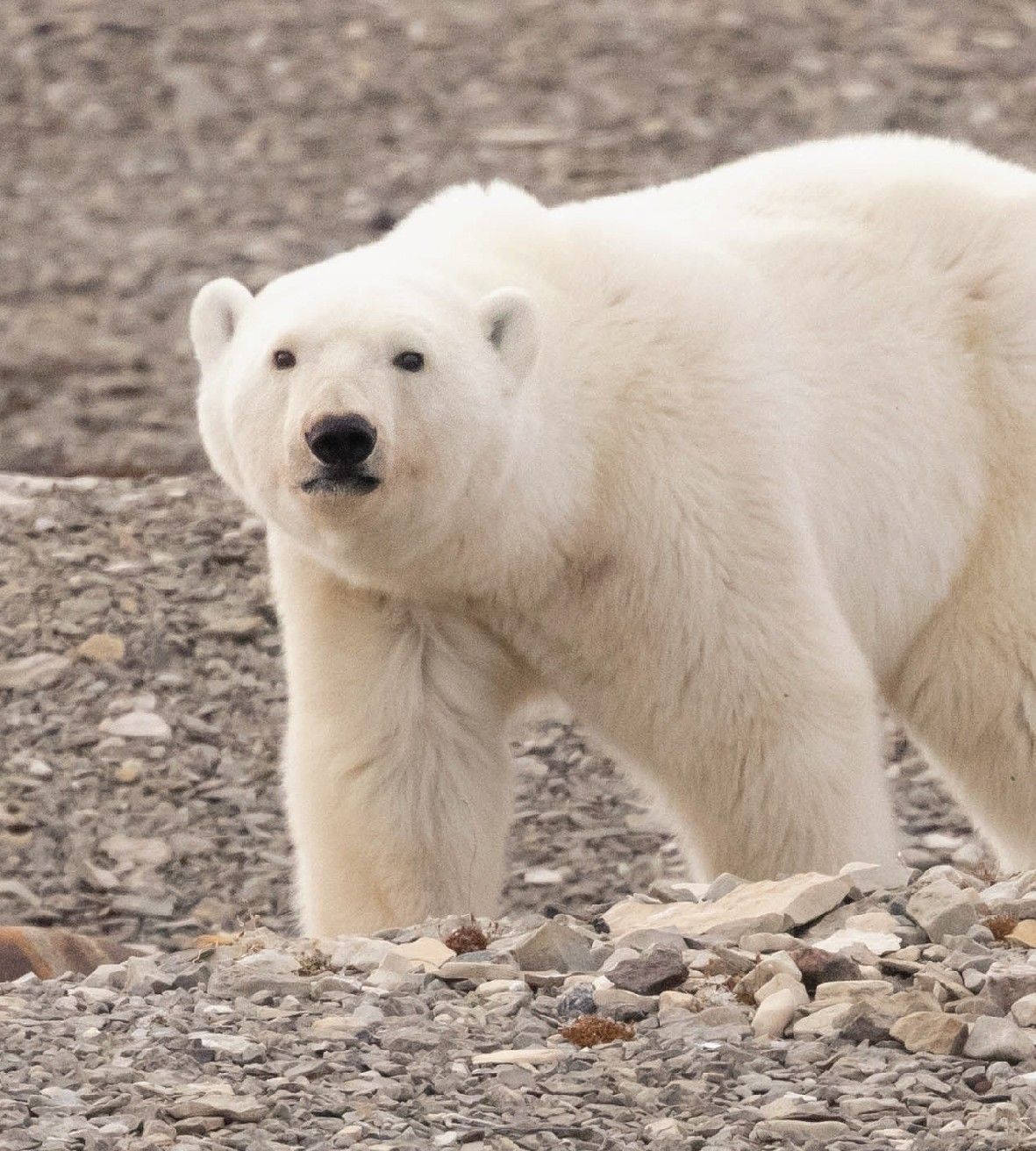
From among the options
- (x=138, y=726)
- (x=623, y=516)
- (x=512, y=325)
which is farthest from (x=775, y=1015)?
(x=138, y=726)

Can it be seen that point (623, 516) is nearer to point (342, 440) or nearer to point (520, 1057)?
point (342, 440)

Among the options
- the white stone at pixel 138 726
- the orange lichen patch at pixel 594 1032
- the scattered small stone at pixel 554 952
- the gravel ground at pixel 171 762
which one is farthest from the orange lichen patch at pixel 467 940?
the white stone at pixel 138 726

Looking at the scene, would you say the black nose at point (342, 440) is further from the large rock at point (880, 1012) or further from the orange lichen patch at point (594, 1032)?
the large rock at point (880, 1012)

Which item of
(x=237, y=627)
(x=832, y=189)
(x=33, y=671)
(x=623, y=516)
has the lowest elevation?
(x=33, y=671)

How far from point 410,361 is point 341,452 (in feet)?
0.94

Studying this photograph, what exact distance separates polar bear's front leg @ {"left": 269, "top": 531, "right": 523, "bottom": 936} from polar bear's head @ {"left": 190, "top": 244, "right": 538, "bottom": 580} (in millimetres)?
305

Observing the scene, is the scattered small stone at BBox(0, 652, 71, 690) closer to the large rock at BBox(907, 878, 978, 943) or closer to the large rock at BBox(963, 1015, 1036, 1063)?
the large rock at BBox(907, 878, 978, 943)

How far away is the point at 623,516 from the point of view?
4.65 meters

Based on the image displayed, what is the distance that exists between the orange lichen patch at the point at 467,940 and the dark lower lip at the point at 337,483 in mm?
839

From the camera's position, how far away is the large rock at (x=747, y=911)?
3.84m

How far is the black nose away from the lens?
4.08 metres

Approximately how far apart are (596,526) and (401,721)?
590mm

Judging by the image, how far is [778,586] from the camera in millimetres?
Result: 4676

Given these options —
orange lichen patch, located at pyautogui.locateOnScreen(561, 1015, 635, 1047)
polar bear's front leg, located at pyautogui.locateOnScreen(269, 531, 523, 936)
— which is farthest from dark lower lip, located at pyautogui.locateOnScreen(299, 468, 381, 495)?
orange lichen patch, located at pyautogui.locateOnScreen(561, 1015, 635, 1047)
